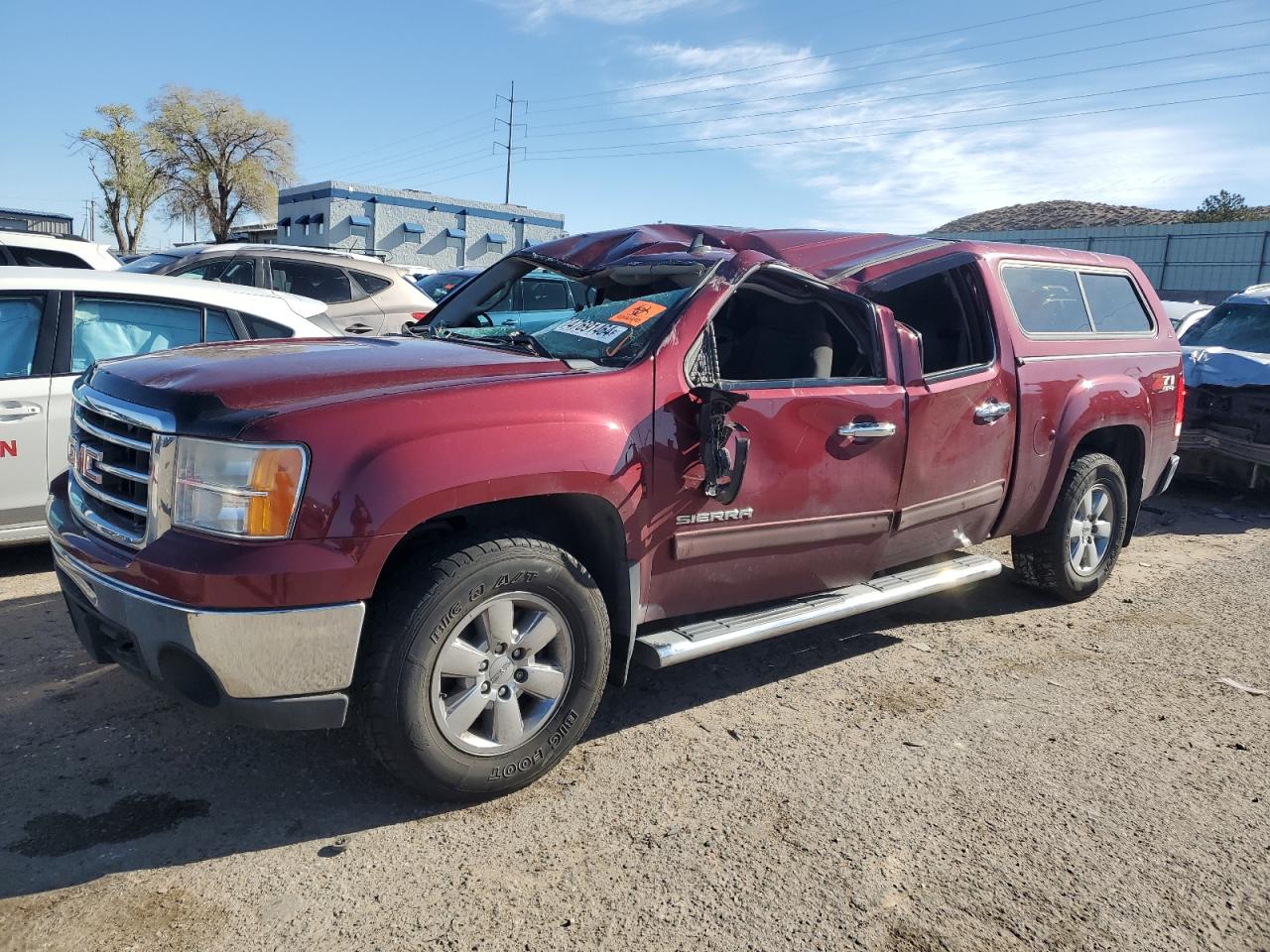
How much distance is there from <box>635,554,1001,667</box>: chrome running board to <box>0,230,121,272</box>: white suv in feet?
23.9

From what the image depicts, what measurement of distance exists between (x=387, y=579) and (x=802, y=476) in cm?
166

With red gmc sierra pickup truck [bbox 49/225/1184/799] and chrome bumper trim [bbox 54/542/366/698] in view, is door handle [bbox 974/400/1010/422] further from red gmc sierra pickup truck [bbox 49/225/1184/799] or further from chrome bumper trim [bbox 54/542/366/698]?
chrome bumper trim [bbox 54/542/366/698]

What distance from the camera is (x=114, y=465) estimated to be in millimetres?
2998

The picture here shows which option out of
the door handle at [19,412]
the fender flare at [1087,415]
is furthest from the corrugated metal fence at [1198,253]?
the door handle at [19,412]

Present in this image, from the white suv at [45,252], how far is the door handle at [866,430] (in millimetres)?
7362

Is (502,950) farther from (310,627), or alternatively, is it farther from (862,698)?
(862,698)

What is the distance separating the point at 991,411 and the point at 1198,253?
32.5 meters

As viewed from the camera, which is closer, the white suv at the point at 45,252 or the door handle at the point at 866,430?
the door handle at the point at 866,430

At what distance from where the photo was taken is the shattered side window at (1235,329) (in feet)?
30.1

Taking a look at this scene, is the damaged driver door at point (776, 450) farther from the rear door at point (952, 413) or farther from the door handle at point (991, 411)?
the door handle at point (991, 411)

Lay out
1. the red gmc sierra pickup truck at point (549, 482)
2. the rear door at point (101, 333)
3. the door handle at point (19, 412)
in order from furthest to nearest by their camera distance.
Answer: the rear door at point (101, 333) < the door handle at point (19, 412) < the red gmc sierra pickup truck at point (549, 482)

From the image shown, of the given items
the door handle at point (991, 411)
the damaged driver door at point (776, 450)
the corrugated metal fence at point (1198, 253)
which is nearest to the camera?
the damaged driver door at point (776, 450)

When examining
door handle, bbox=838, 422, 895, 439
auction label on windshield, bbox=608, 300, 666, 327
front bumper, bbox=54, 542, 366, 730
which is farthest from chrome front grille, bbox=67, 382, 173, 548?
door handle, bbox=838, 422, 895, 439

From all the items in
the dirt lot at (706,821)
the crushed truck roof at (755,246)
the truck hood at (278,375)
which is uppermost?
the crushed truck roof at (755,246)
